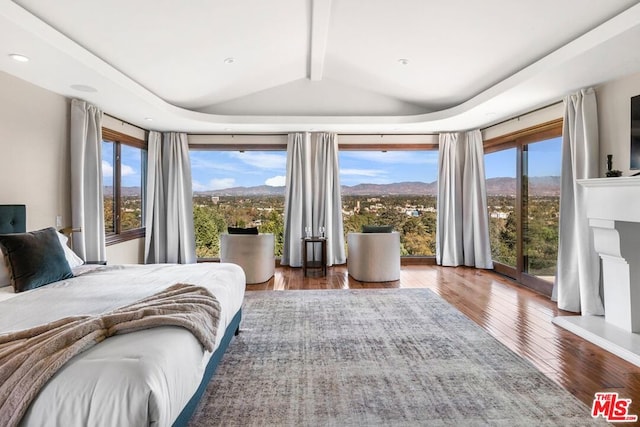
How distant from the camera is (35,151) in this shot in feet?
11.9

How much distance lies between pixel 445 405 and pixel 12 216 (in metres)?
3.83

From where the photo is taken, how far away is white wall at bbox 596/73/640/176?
3410 mm

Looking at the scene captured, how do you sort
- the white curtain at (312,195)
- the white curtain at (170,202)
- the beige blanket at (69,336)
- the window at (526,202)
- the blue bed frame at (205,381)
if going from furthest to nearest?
the white curtain at (312,195), the white curtain at (170,202), the window at (526,202), the blue bed frame at (205,381), the beige blanket at (69,336)

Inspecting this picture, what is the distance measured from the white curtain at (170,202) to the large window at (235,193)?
0.38 m

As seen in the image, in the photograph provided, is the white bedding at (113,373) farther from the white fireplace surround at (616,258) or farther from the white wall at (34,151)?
the white fireplace surround at (616,258)

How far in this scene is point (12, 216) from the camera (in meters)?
3.21

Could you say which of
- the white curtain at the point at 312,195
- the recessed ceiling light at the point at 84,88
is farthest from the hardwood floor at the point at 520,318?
the recessed ceiling light at the point at 84,88

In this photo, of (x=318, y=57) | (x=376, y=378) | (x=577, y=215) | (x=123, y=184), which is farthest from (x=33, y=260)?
(x=577, y=215)

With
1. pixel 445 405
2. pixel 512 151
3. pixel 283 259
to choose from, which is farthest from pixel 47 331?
pixel 512 151

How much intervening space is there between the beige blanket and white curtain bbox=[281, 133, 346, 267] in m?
4.29

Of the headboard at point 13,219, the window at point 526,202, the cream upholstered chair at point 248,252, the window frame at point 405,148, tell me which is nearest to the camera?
the headboard at point 13,219

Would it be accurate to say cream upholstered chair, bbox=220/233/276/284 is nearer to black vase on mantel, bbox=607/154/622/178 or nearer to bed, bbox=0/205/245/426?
bed, bbox=0/205/245/426

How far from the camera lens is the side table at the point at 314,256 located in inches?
221

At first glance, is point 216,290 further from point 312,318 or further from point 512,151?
point 512,151
